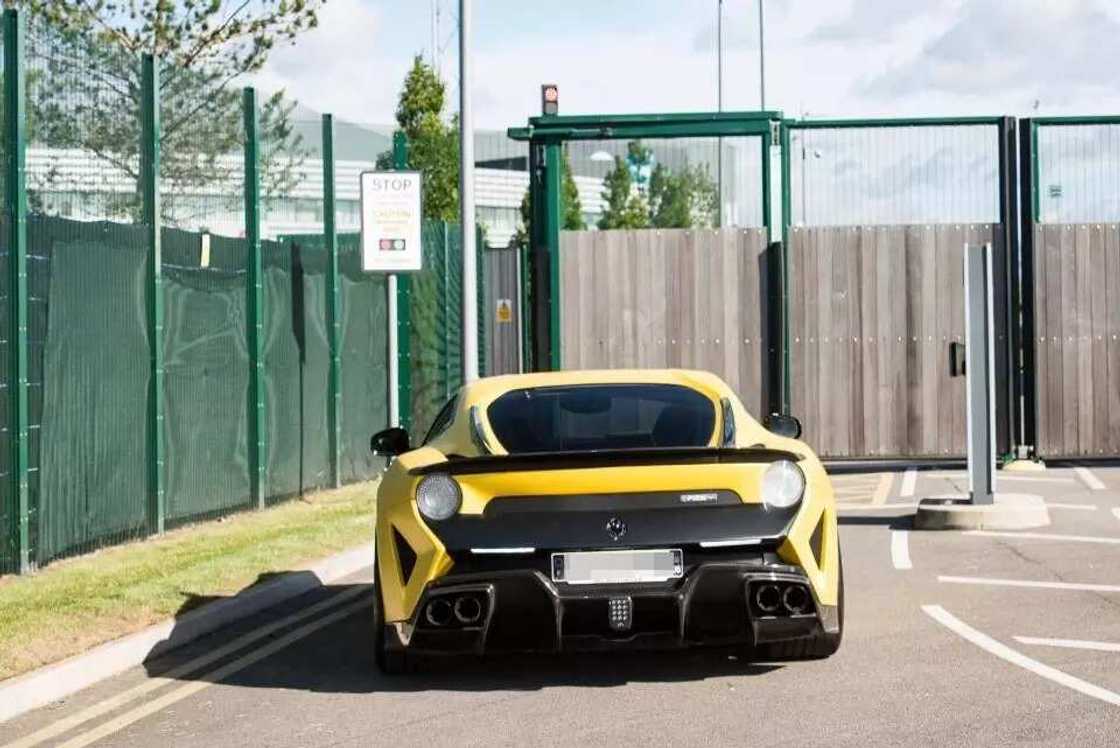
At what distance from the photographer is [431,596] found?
819 cm

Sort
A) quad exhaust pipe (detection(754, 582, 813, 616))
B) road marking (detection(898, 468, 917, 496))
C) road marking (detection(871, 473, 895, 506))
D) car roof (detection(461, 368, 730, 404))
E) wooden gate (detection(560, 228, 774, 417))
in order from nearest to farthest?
1. quad exhaust pipe (detection(754, 582, 813, 616))
2. car roof (detection(461, 368, 730, 404))
3. road marking (detection(871, 473, 895, 506))
4. road marking (detection(898, 468, 917, 496))
5. wooden gate (detection(560, 228, 774, 417))

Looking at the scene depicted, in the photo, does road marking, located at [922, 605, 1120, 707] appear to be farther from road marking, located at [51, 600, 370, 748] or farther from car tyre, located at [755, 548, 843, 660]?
road marking, located at [51, 600, 370, 748]

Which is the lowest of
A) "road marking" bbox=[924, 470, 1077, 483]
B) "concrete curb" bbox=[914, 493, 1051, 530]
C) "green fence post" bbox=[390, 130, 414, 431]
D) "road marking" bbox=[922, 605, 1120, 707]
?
"road marking" bbox=[922, 605, 1120, 707]

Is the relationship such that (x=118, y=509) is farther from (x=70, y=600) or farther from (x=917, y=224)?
(x=917, y=224)

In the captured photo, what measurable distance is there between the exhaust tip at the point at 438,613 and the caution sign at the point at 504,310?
58.7 feet

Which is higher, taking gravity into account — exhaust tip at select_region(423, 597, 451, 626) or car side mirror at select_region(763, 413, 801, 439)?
car side mirror at select_region(763, 413, 801, 439)

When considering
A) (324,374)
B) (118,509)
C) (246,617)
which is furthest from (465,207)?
(246,617)

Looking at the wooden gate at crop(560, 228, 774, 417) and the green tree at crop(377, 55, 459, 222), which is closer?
the wooden gate at crop(560, 228, 774, 417)

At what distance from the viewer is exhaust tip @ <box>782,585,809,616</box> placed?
26.9ft

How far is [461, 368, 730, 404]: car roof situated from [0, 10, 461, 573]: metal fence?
13.5ft

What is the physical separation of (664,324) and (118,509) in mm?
9192

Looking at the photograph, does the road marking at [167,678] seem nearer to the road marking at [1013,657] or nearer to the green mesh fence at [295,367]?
the road marking at [1013,657]

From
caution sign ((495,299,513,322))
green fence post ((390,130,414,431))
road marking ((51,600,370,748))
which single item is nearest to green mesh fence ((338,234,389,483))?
green fence post ((390,130,414,431))

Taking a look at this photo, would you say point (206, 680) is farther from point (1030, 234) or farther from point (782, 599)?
point (1030, 234)
